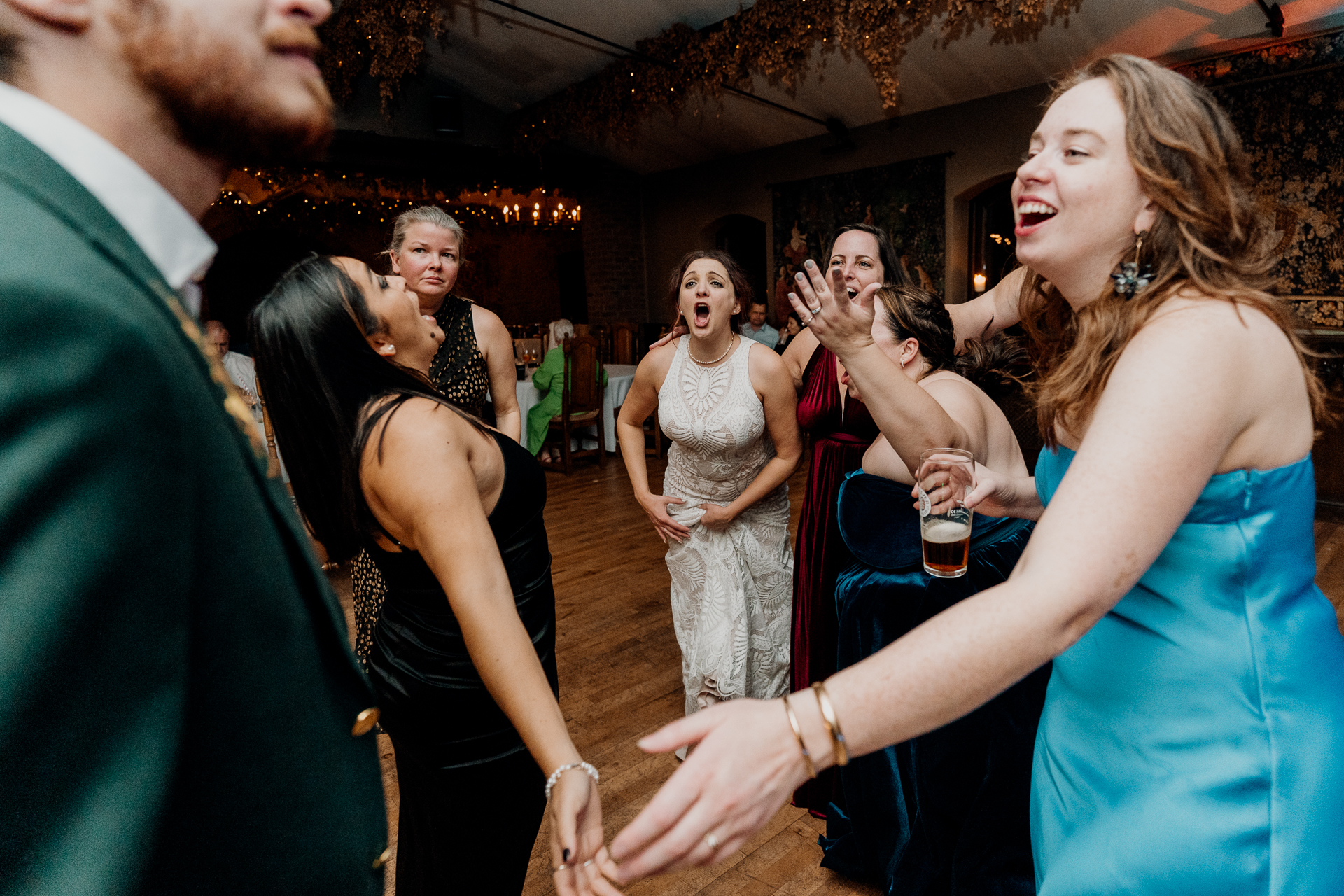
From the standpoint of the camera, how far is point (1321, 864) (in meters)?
0.89

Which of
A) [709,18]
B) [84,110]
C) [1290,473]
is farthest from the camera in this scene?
[709,18]

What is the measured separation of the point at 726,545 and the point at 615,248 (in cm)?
959

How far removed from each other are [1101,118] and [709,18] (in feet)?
24.3

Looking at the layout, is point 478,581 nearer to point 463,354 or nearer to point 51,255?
point 51,255

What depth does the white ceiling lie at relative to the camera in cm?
553

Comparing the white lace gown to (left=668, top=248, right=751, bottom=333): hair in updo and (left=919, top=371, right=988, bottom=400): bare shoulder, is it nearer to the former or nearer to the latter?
(left=668, top=248, right=751, bottom=333): hair in updo

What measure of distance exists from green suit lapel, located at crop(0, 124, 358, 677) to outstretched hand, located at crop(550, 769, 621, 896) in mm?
633

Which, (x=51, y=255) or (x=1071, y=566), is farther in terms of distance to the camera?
(x=1071, y=566)

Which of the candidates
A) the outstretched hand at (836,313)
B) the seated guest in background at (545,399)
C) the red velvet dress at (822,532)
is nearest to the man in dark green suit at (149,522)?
the outstretched hand at (836,313)

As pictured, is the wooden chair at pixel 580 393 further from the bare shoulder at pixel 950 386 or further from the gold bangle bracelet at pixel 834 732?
the gold bangle bracelet at pixel 834 732

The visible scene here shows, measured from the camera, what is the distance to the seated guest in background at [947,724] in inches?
69.3

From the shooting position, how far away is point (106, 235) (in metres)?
0.45

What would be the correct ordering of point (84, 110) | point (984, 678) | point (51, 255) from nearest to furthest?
point (51, 255)
point (84, 110)
point (984, 678)

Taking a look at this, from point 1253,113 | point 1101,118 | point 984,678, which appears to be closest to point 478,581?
point 984,678
